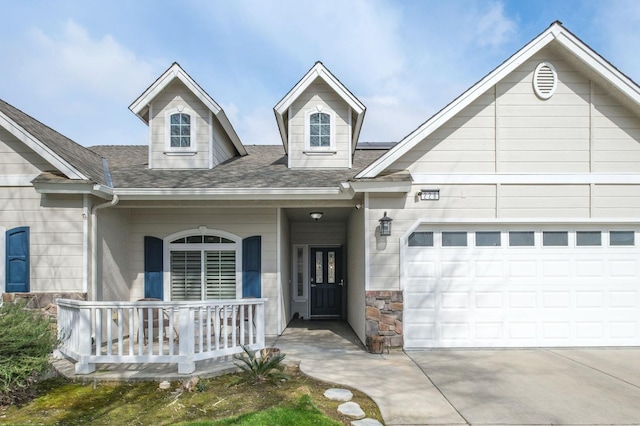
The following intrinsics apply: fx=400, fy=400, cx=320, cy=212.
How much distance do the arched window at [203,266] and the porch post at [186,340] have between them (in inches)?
125

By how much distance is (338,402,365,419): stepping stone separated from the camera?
402 centimetres

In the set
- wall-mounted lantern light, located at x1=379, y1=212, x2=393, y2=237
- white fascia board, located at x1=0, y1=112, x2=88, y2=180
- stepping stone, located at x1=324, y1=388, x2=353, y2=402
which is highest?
white fascia board, located at x1=0, y1=112, x2=88, y2=180

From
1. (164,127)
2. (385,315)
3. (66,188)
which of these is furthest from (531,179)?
(66,188)

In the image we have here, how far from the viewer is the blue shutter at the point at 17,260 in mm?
6805

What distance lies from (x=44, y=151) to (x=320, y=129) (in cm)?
522

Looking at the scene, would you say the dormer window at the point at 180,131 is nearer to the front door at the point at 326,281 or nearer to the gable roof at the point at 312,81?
the gable roof at the point at 312,81

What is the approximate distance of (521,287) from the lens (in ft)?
23.5

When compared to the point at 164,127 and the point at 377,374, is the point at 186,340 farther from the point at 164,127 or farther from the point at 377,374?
the point at 164,127

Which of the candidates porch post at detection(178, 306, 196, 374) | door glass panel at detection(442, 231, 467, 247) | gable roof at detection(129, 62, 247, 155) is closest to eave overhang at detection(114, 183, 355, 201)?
door glass panel at detection(442, 231, 467, 247)

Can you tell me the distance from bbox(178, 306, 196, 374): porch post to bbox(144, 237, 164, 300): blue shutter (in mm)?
3458

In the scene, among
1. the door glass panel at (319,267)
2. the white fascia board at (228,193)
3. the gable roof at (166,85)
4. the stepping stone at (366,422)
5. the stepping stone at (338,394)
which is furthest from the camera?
the door glass panel at (319,267)

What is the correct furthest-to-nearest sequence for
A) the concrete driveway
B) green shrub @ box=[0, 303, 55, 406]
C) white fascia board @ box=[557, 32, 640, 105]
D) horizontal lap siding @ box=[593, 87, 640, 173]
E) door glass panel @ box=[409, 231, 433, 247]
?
door glass panel @ box=[409, 231, 433, 247], horizontal lap siding @ box=[593, 87, 640, 173], white fascia board @ box=[557, 32, 640, 105], green shrub @ box=[0, 303, 55, 406], the concrete driveway

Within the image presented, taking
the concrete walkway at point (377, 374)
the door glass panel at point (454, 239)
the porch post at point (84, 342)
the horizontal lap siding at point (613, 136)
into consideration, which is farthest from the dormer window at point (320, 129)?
the porch post at point (84, 342)

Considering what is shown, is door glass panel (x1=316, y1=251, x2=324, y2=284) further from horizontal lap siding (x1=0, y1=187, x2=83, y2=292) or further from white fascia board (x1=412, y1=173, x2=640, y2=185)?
horizontal lap siding (x1=0, y1=187, x2=83, y2=292)
